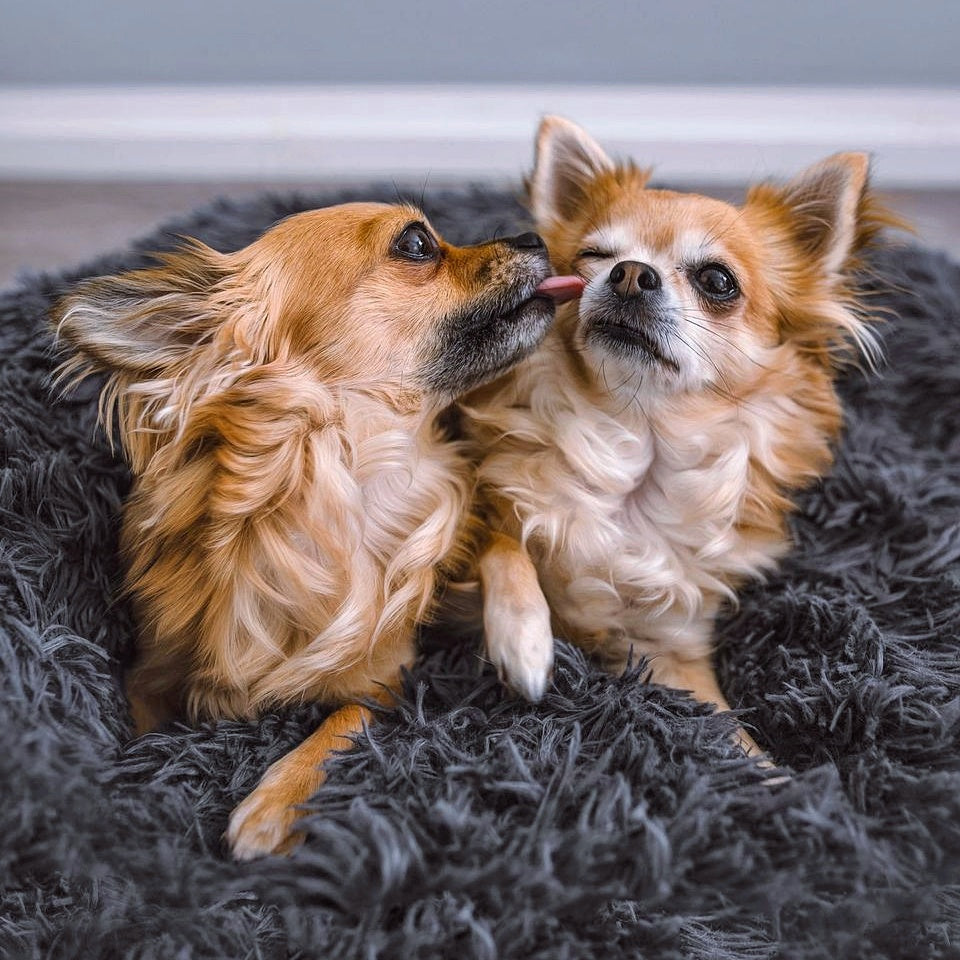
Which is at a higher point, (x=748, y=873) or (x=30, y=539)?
(x=30, y=539)

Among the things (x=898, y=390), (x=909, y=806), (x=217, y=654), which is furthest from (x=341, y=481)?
(x=898, y=390)

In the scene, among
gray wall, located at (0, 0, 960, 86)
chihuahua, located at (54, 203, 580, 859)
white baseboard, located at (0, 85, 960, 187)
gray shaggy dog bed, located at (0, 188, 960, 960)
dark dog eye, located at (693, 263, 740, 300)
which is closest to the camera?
gray shaggy dog bed, located at (0, 188, 960, 960)

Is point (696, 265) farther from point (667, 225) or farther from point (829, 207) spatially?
point (829, 207)

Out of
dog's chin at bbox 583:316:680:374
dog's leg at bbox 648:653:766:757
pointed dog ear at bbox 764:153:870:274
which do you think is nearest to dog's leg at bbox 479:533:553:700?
dog's leg at bbox 648:653:766:757

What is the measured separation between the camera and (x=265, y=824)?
3.98 ft

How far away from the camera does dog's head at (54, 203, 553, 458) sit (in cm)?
138

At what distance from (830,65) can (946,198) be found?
675 mm

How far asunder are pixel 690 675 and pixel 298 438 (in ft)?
2.49

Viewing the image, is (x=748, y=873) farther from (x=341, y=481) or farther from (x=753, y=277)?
(x=753, y=277)

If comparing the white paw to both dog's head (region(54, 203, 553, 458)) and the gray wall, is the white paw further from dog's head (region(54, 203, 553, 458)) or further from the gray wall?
the gray wall

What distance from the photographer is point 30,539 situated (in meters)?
1.48

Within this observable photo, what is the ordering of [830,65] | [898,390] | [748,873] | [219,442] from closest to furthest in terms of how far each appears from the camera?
[748,873], [219,442], [898,390], [830,65]

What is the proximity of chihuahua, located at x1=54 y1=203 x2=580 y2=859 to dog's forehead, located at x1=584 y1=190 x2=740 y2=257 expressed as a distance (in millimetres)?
187

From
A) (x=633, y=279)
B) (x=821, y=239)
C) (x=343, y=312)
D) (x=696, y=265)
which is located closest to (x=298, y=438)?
(x=343, y=312)
